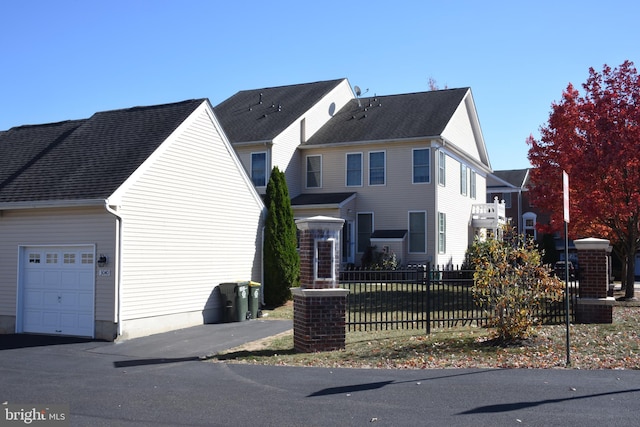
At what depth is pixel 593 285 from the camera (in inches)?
557

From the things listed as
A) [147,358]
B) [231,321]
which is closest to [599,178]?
[231,321]

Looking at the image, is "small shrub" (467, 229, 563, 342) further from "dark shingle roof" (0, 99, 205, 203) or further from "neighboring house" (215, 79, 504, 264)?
"neighboring house" (215, 79, 504, 264)

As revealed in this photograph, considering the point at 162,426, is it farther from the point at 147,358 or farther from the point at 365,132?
the point at 365,132

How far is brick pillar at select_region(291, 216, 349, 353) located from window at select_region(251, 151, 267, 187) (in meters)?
15.3

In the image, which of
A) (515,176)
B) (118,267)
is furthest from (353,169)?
(515,176)

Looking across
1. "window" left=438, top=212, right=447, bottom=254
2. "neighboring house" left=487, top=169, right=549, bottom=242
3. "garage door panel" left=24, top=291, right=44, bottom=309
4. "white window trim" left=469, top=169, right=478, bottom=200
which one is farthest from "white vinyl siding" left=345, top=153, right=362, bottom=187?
"neighboring house" left=487, top=169, right=549, bottom=242

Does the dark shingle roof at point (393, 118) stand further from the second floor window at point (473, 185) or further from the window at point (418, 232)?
the second floor window at point (473, 185)

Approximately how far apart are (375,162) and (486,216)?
27.7 feet

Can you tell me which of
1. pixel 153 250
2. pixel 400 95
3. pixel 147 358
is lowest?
pixel 147 358

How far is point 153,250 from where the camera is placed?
15.6 metres

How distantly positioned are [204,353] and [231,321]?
5197mm

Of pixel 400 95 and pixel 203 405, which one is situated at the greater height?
pixel 400 95

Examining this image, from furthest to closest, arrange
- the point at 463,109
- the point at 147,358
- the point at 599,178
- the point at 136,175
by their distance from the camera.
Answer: the point at 463,109 < the point at 599,178 < the point at 136,175 < the point at 147,358

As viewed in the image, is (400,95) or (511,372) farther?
(400,95)
